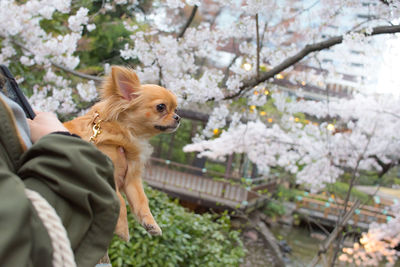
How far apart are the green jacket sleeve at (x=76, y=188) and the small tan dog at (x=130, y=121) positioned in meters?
0.61

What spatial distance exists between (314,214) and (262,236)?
17.3ft

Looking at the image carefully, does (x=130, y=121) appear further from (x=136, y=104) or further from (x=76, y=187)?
(x=76, y=187)

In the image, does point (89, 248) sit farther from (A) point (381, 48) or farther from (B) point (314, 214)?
(B) point (314, 214)

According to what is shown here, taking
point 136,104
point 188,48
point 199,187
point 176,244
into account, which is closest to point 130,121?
Result: point 136,104

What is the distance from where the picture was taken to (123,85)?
154 cm

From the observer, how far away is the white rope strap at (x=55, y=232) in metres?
0.70

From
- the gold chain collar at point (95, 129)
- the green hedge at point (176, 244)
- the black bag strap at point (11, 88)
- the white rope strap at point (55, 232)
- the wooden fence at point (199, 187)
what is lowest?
the wooden fence at point (199, 187)

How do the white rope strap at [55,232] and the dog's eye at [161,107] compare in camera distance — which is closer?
the white rope strap at [55,232]

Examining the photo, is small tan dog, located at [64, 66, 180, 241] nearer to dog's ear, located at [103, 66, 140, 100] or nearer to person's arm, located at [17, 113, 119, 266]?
dog's ear, located at [103, 66, 140, 100]

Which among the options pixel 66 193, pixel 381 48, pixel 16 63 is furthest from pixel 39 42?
pixel 381 48

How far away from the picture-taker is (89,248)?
0.83m

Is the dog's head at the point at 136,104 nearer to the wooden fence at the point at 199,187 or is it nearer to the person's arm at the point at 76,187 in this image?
the person's arm at the point at 76,187

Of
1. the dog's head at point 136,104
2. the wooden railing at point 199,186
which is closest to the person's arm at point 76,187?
the dog's head at point 136,104

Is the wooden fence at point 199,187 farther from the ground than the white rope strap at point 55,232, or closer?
closer
